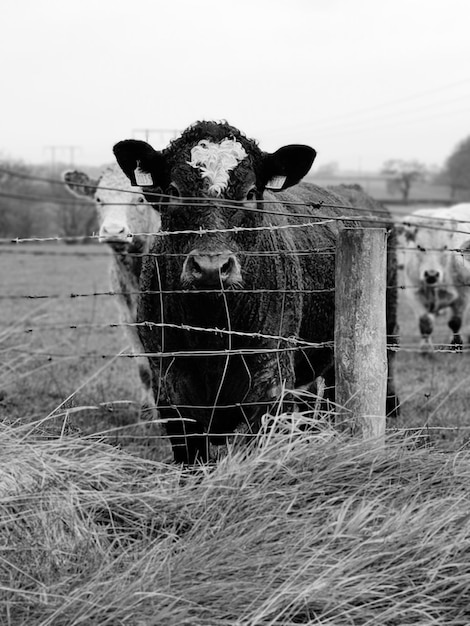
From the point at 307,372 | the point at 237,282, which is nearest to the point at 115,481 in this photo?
the point at 237,282

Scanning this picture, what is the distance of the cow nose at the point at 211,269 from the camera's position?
14.3 feet

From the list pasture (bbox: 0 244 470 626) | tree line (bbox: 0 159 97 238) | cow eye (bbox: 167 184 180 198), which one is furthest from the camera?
tree line (bbox: 0 159 97 238)

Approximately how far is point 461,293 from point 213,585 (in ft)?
38.0

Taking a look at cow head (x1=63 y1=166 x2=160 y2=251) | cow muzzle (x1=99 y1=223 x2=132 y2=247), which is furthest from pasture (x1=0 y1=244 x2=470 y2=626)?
cow head (x1=63 y1=166 x2=160 y2=251)

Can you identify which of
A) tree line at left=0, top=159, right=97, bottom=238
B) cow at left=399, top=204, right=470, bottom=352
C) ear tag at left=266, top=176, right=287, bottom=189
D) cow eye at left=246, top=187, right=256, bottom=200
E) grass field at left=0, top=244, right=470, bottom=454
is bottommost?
grass field at left=0, top=244, right=470, bottom=454

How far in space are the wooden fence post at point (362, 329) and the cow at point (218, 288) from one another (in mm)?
587

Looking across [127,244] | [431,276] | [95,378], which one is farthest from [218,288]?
[431,276]

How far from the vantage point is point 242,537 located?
121 inches

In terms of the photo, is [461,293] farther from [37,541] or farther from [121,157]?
[37,541]

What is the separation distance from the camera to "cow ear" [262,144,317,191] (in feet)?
17.2

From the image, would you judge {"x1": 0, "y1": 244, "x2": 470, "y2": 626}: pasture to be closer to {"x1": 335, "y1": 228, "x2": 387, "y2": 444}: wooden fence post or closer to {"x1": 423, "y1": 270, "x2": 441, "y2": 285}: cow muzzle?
{"x1": 335, "y1": 228, "x2": 387, "y2": 444}: wooden fence post

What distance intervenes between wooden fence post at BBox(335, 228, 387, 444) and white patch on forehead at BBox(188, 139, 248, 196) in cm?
99

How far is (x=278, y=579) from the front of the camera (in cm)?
291

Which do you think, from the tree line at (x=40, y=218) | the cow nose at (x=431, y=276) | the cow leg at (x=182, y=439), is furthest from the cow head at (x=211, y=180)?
the tree line at (x=40, y=218)
